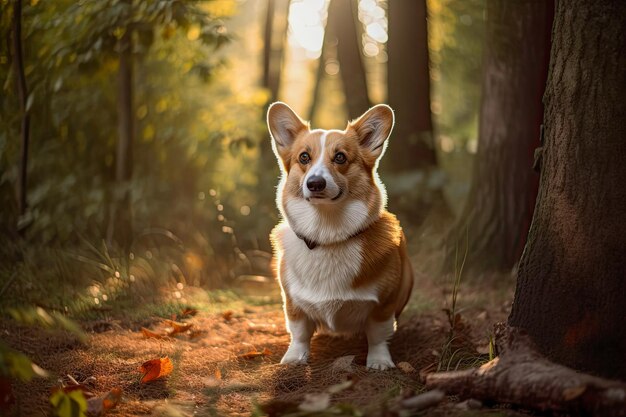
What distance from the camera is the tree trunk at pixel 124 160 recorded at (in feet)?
15.8

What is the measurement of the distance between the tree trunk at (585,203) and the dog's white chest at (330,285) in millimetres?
811

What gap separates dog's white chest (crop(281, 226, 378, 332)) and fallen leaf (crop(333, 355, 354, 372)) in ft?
0.65

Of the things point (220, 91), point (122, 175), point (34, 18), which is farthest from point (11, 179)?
point (220, 91)

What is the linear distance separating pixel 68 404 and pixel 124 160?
314cm

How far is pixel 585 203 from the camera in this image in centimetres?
241

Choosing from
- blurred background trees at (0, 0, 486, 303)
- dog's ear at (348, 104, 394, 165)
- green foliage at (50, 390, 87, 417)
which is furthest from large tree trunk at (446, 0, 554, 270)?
green foliage at (50, 390, 87, 417)

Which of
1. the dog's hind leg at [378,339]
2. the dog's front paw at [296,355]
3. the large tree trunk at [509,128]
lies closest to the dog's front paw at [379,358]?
the dog's hind leg at [378,339]

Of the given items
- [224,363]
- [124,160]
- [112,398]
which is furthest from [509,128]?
[112,398]

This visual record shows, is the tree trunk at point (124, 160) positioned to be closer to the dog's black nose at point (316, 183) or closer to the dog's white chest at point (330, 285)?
the dog's white chest at point (330, 285)

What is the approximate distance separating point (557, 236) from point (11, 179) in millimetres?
4299

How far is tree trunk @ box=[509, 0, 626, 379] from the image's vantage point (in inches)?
92.5

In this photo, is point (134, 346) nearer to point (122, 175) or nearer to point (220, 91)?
point (122, 175)

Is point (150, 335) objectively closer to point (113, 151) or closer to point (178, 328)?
point (178, 328)

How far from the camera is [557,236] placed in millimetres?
2494
